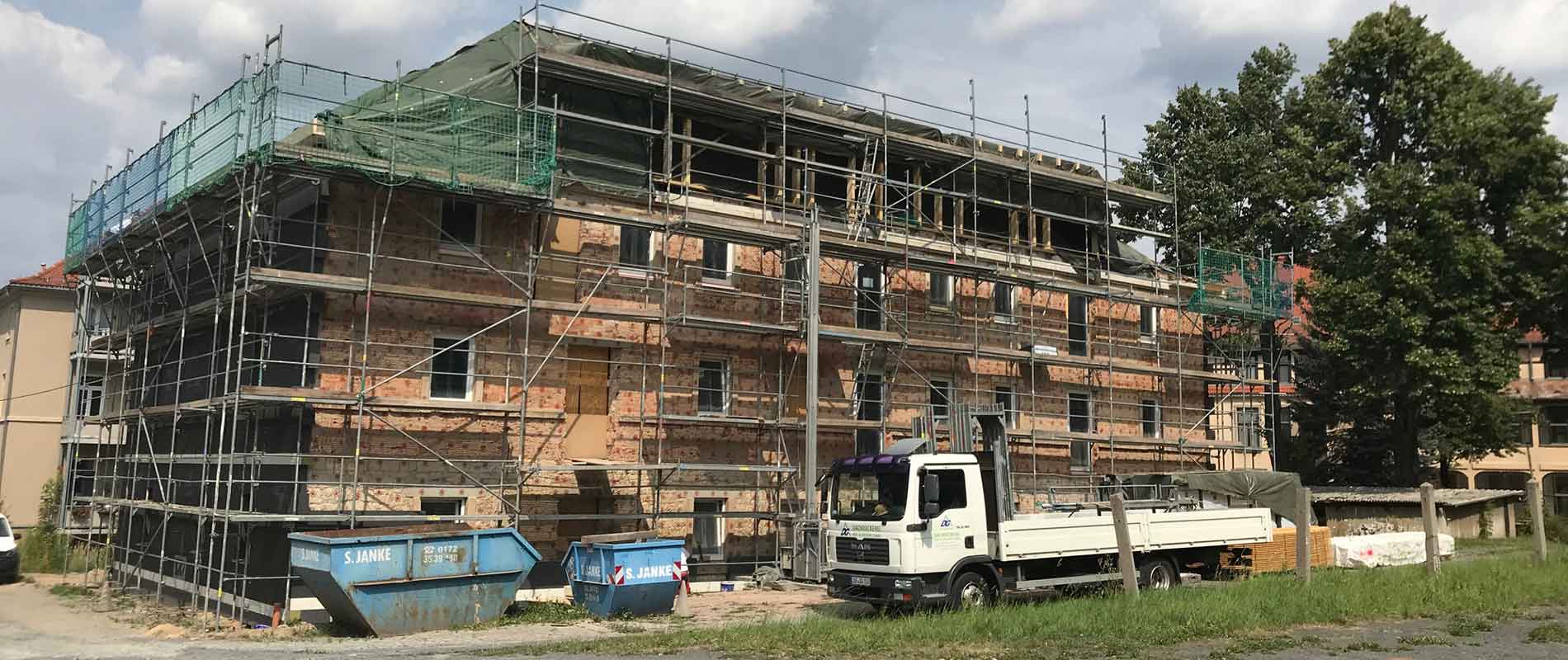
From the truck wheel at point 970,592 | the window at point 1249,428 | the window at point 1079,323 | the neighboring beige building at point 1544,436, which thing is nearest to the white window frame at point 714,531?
the truck wheel at point 970,592

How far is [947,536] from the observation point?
53.5 feet

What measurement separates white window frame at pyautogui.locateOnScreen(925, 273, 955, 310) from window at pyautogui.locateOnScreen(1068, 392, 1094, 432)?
4.23m

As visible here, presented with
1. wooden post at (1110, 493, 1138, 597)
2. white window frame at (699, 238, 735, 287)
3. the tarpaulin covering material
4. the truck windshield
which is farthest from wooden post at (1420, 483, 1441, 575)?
white window frame at (699, 238, 735, 287)

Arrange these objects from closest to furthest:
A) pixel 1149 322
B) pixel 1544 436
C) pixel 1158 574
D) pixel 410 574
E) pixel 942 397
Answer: pixel 410 574 → pixel 1158 574 → pixel 942 397 → pixel 1149 322 → pixel 1544 436

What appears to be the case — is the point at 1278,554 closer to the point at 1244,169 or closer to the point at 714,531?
the point at 714,531

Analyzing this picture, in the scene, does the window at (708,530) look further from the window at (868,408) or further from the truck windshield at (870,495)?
the truck windshield at (870,495)

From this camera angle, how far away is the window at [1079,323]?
93.4 ft

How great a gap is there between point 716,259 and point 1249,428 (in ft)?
51.3

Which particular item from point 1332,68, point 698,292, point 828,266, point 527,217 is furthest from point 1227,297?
point 527,217

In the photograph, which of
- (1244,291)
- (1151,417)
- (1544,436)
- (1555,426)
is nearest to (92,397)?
(1151,417)

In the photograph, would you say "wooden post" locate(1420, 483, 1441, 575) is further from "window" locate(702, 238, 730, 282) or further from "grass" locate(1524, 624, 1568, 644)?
"window" locate(702, 238, 730, 282)

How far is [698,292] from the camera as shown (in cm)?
2261

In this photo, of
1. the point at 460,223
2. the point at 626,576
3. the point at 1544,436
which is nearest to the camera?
the point at 626,576

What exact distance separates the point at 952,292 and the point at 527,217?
9854 mm
